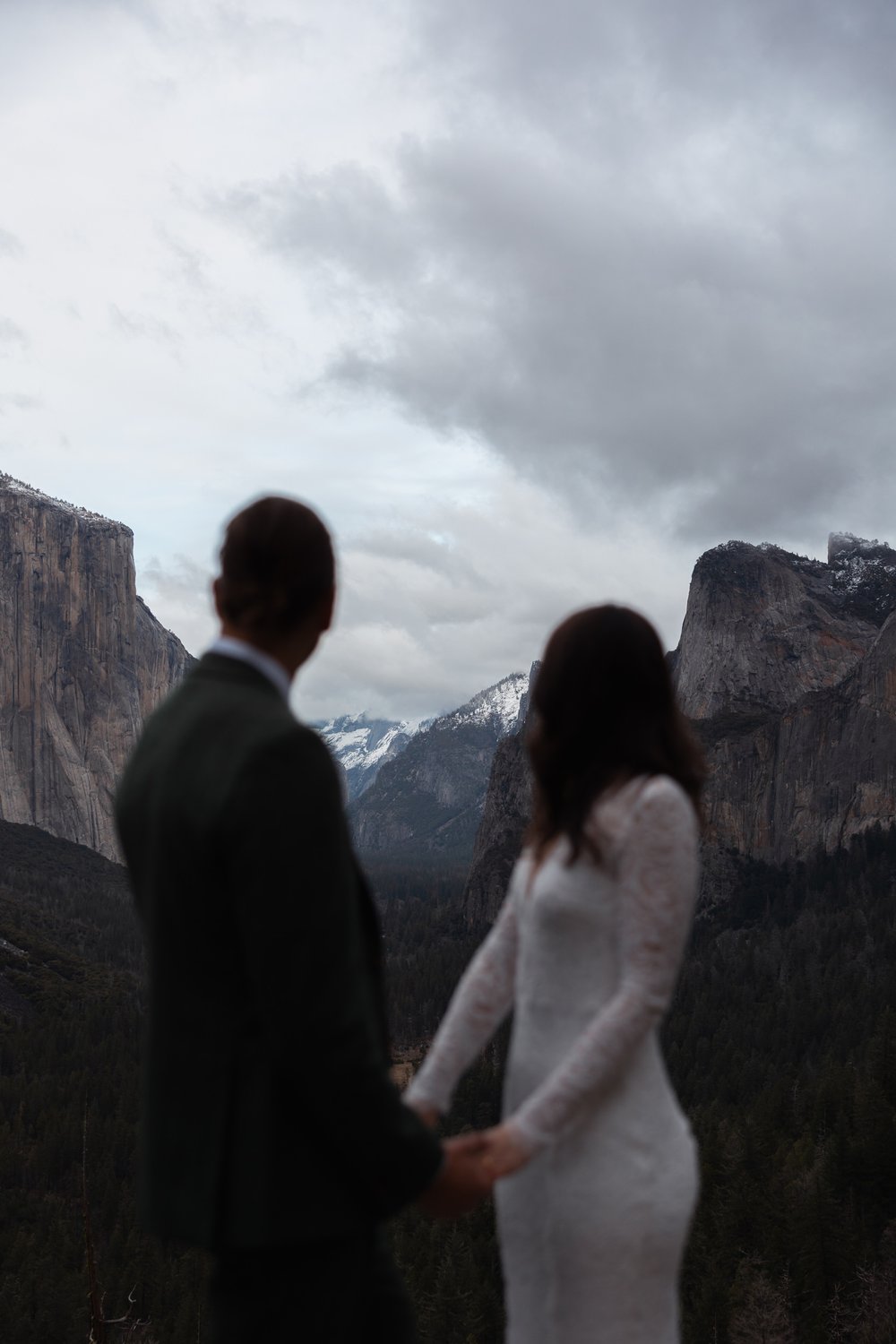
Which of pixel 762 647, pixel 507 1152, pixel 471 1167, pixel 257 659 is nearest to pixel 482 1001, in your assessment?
pixel 507 1152

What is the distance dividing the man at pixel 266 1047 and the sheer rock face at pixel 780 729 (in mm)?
122688

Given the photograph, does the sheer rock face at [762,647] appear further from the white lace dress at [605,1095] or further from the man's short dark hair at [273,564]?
the man's short dark hair at [273,564]

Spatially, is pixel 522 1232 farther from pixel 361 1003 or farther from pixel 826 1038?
pixel 826 1038

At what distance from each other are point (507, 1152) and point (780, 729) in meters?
173

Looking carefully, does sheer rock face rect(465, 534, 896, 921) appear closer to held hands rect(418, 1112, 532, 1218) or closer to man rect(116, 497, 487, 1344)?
held hands rect(418, 1112, 532, 1218)

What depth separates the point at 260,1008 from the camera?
3.18m

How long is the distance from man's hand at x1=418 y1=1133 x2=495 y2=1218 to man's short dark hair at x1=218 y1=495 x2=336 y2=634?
1754 mm

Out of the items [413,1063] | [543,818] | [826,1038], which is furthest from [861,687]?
[543,818]

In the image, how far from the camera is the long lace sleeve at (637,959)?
377 cm

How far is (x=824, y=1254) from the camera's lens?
40.0m

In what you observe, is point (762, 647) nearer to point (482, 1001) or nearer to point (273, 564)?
point (482, 1001)

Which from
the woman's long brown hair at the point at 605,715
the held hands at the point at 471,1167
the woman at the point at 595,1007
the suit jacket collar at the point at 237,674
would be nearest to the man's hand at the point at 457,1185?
the held hands at the point at 471,1167

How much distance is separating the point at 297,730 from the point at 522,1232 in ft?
6.83

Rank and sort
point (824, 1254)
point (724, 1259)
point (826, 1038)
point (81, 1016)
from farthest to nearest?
1. point (81, 1016)
2. point (826, 1038)
3. point (724, 1259)
4. point (824, 1254)
